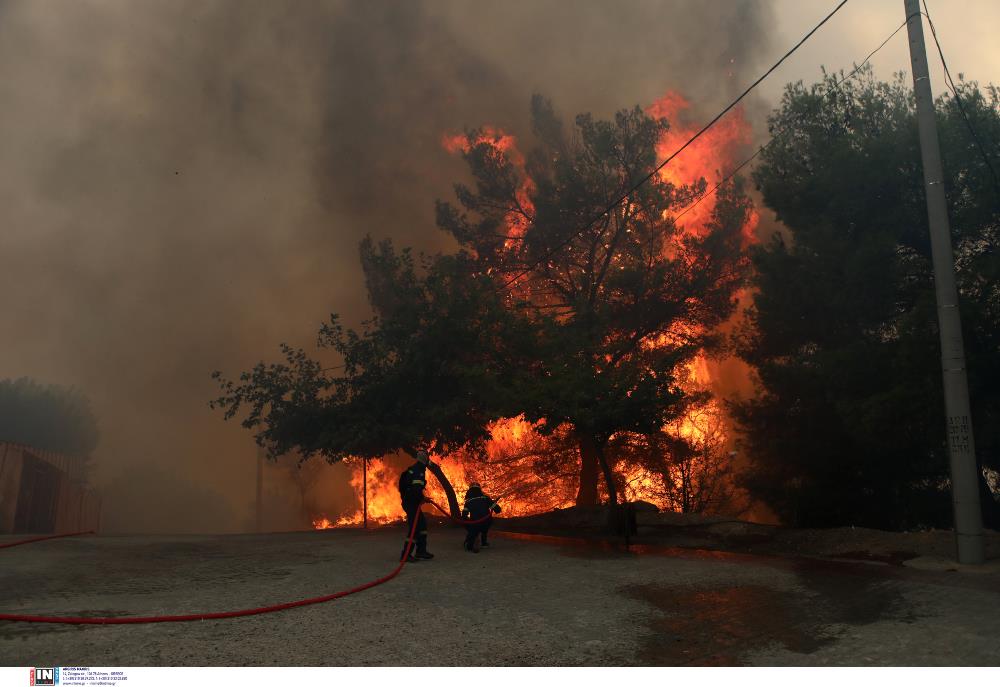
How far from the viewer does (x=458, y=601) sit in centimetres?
838

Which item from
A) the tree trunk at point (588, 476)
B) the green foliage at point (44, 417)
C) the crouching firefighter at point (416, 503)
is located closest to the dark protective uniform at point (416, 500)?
the crouching firefighter at point (416, 503)

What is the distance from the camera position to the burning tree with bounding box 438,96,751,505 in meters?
24.9

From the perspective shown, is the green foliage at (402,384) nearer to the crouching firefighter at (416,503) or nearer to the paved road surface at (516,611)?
the crouching firefighter at (416,503)

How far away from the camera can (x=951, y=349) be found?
10.1 metres

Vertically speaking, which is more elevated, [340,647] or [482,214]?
[482,214]

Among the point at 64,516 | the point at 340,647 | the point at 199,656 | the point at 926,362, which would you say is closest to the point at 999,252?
the point at 926,362

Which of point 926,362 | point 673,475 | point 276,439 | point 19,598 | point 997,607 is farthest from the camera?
point 673,475

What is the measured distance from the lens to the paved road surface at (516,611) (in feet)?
19.5

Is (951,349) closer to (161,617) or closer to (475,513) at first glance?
(475,513)

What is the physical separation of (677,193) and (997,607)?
2064 cm

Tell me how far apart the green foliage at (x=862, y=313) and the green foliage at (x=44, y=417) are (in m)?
42.7

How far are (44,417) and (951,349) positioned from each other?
4959 centimetres

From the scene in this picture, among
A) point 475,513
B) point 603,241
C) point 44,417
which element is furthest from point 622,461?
point 44,417

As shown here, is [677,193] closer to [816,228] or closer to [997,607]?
[816,228]
